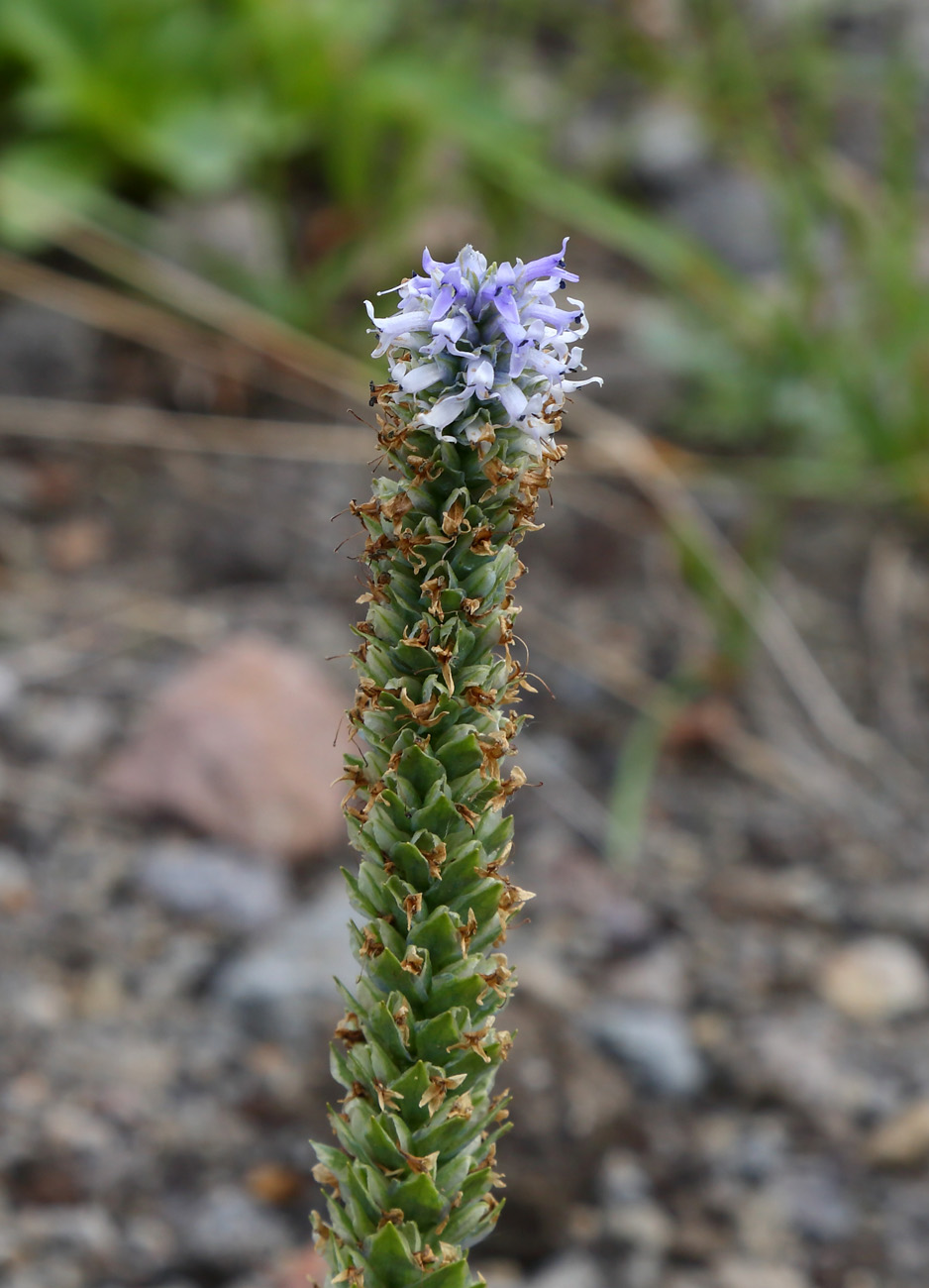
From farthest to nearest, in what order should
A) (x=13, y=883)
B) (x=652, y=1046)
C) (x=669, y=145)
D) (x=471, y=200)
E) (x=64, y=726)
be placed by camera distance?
(x=669, y=145) → (x=471, y=200) → (x=64, y=726) → (x=13, y=883) → (x=652, y=1046)

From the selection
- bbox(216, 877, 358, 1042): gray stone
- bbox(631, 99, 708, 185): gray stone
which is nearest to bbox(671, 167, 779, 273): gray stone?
bbox(631, 99, 708, 185): gray stone

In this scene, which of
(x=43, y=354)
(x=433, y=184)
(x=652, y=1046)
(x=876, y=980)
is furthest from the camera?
(x=433, y=184)

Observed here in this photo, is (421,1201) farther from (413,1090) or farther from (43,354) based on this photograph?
(43,354)

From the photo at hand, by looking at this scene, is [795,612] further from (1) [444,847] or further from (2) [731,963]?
(1) [444,847]

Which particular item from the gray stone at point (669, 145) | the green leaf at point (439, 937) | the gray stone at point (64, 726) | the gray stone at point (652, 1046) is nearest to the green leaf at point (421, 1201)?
the green leaf at point (439, 937)

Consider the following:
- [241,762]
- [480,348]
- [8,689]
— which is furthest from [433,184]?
[480,348]
